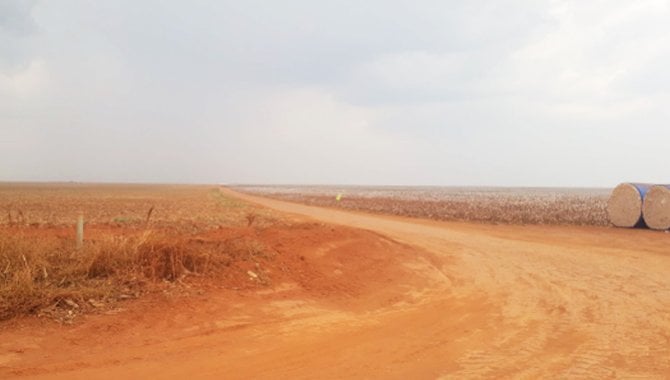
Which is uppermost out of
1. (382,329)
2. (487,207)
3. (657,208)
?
(657,208)

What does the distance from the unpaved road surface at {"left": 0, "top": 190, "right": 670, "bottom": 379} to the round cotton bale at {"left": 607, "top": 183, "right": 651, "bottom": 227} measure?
11.2 meters

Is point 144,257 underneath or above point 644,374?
above

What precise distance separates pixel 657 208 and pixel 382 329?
1867 cm

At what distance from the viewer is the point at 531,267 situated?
37.5 feet

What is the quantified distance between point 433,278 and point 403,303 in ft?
7.13

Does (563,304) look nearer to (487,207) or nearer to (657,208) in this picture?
(657,208)

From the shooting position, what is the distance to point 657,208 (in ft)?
66.1

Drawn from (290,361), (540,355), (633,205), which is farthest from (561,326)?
(633,205)

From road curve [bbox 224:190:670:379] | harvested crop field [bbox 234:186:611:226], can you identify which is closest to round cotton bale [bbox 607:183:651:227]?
harvested crop field [bbox 234:186:611:226]

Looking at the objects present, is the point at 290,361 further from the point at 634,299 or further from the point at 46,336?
the point at 634,299

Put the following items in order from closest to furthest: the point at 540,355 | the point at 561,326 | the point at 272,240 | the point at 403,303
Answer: the point at 540,355 → the point at 561,326 → the point at 403,303 → the point at 272,240

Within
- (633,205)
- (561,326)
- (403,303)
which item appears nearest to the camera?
(561,326)

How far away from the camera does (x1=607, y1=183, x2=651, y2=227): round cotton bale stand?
68.5 ft

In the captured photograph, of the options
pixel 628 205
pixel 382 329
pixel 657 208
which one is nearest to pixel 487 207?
pixel 628 205
